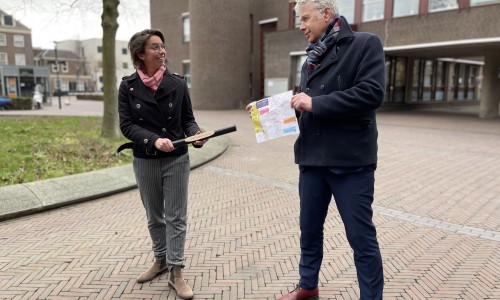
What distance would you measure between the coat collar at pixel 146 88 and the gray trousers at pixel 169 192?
47cm

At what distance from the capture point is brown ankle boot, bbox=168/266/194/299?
294 cm

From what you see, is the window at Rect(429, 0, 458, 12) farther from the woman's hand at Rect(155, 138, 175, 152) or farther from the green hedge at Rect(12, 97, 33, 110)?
the green hedge at Rect(12, 97, 33, 110)

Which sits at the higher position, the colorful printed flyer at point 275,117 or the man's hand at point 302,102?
→ the man's hand at point 302,102

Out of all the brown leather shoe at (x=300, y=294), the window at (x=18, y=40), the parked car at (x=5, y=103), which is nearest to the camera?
the brown leather shoe at (x=300, y=294)

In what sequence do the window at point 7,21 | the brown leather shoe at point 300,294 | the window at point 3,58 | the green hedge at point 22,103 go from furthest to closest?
the window at point 3,58
the window at point 7,21
the green hedge at point 22,103
the brown leather shoe at point 300,294

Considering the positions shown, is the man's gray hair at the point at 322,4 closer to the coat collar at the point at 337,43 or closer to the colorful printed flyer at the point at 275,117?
the coat collar at the point at 337,43

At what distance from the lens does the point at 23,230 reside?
4.45 metres

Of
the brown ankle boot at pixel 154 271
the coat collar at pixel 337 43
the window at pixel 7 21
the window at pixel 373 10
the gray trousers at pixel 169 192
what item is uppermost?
the window at pixel 7 21

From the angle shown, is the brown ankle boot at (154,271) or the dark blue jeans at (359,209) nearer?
the dark blue jeans at (359,209)

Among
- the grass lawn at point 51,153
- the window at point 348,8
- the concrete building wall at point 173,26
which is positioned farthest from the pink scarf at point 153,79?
the concrete building wall at point 173,26

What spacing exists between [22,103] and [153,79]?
2718 centimetres

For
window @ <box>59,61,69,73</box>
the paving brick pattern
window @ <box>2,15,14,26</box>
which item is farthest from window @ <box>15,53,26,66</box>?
the paving brick pattern

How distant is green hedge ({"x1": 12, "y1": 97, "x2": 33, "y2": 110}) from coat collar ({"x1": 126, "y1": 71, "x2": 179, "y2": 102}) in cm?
2691

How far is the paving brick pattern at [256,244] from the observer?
3145mm
